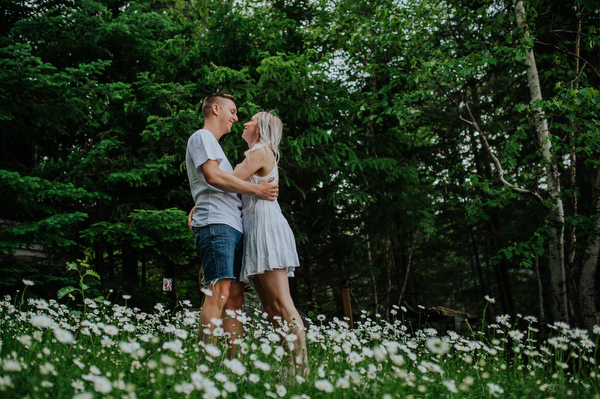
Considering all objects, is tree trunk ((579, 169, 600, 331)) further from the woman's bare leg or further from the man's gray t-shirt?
the man's gray t-shirt

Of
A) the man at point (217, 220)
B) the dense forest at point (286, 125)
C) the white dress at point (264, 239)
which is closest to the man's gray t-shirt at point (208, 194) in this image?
the man at point (217, 220)

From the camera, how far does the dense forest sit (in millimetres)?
5082

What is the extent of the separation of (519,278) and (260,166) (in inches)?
548

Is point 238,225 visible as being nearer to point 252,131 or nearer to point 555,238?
point 252,131

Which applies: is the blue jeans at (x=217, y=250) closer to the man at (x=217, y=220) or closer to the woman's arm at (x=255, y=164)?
the man at (x=217, y=220)

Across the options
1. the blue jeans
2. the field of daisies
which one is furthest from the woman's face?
the field of daisies

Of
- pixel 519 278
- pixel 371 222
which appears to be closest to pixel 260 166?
pixel 371 222

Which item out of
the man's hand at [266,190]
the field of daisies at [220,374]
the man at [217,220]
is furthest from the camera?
the man's hand at [266,190]

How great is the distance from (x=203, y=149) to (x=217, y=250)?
0.64 meters

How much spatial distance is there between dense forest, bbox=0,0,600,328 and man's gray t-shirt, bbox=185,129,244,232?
10.2 ft

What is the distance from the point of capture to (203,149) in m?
2.61

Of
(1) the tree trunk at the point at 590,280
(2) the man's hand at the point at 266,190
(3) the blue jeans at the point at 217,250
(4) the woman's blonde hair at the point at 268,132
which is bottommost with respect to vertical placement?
(1) the tree trunk at the point at 590,280

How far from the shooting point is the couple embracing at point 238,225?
2537 mm

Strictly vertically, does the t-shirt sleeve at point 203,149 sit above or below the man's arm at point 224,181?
above
